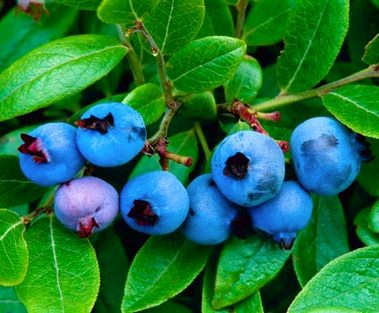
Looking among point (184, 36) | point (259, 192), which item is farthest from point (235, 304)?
point (184, 36)

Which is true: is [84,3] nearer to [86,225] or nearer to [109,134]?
[109,134]

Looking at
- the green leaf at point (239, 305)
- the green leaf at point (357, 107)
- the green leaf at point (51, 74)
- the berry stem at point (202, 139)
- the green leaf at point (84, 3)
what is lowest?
the green leaf at point (239, 305)

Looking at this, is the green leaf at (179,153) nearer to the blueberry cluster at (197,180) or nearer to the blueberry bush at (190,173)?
the blueberry bush at (190,173)

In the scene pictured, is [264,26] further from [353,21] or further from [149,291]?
[149,291]

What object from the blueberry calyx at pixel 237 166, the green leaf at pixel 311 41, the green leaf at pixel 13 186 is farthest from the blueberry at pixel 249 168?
the green leaf at pixel 13 186

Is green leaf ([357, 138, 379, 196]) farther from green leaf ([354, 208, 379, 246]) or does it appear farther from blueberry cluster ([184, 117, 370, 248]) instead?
blueberry cluster ([184, 117, 370, 248])

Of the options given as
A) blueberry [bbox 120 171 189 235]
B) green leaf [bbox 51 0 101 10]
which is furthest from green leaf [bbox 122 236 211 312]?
green leaf [bbox 51 0 101 10]
